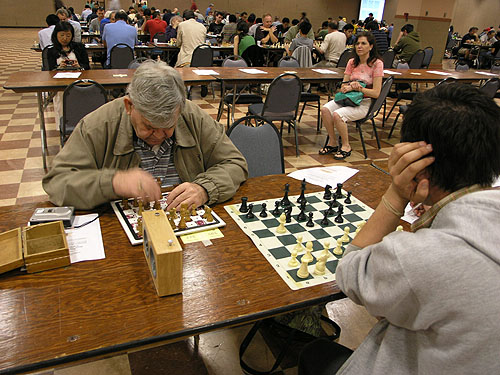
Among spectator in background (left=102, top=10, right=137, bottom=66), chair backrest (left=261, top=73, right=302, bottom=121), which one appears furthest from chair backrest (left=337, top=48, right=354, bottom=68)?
spectator in background (left=102, top=10, right=137, bottom=66)

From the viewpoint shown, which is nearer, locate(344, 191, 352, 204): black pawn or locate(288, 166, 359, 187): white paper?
locate(344, 191, 352, 204): black pawn

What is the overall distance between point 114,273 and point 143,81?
74 cm

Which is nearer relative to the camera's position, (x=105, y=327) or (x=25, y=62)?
(x=105, y=327)

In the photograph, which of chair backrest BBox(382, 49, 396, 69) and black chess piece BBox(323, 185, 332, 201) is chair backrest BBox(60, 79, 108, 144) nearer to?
black chess piece BBox(323, 185, 332, 201)

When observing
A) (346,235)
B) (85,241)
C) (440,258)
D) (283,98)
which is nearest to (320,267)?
(346,235)

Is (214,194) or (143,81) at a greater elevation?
(143,81)

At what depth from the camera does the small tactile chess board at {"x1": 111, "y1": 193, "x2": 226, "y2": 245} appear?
147 centimetres

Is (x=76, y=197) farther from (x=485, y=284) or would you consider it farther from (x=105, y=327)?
(x=485, y=284)

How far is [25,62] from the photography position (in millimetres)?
10398

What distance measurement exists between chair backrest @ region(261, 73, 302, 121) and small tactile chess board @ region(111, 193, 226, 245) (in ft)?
9.52

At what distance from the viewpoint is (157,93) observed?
5.06 feet

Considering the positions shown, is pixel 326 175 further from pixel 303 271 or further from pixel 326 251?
pixel 303 271

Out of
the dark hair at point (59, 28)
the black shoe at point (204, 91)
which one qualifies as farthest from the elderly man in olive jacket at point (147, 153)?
the black shoe at point (204, 91)

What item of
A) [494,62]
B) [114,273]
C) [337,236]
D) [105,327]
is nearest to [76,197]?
[114,273]
